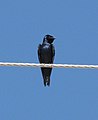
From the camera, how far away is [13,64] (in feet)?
21.5

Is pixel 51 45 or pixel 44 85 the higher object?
pixel 51 45

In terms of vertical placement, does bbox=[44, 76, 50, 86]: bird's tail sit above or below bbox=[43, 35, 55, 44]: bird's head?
below

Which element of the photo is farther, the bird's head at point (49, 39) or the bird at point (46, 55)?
the bird's head at point (49, 39)

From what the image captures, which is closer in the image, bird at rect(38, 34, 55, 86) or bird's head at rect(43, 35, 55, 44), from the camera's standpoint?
bird at rect(38, 34, 55, 86)

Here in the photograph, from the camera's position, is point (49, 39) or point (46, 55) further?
point (49, 39)

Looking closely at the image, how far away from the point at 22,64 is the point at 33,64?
128 millimetres

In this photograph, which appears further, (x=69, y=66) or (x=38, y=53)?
(x=38, y=53)

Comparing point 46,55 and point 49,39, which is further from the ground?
point 49,39

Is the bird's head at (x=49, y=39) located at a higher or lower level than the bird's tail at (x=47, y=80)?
higher

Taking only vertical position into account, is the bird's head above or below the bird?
above

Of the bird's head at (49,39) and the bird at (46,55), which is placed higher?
the bird's head at (49,39)

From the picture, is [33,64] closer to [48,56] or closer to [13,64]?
[13,64]

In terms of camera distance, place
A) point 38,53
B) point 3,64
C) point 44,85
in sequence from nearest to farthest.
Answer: point 3,64, point 44,85, point 38,53

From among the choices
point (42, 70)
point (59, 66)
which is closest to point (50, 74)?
point (42, 70)
